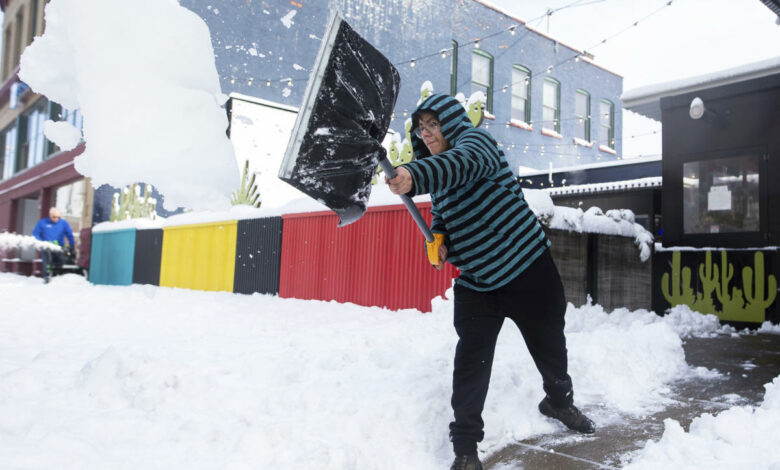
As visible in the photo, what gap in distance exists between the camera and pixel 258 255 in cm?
955

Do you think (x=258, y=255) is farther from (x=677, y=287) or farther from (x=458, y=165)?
(x=458, y=165)

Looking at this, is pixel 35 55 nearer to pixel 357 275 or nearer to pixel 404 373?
pixel 404 373

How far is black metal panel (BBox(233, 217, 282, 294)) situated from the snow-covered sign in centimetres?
460

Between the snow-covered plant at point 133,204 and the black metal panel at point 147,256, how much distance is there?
0.77 meters

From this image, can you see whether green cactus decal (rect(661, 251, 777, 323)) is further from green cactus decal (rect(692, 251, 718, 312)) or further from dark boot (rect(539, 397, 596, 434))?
dark boot (rect(539, 397, 596, 434))

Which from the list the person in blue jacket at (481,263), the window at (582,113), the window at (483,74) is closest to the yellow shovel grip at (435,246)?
the person in blue jacket at (481,263)

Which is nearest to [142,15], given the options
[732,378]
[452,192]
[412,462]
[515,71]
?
[452,192]

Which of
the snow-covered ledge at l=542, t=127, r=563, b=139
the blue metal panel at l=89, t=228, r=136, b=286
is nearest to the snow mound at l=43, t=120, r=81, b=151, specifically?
Result: the blue metal panel at l=89, t=228, r=136, b=286

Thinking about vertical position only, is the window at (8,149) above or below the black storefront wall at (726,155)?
above

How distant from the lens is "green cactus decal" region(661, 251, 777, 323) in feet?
21.5

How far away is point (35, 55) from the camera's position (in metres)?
3.18

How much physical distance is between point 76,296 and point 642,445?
957cm

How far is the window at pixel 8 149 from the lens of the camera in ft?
76.5

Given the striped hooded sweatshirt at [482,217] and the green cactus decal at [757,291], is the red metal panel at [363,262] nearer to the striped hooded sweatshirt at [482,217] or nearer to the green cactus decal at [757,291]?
the striped hooded sweatshirt at [482,217]
